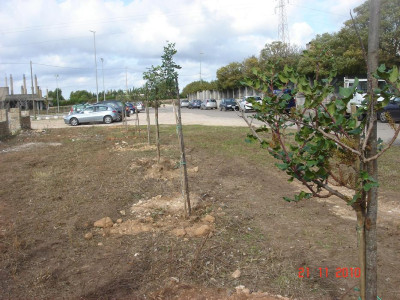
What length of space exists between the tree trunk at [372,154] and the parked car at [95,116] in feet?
87.3

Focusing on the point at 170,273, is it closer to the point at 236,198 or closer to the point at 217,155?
the point at 236,198

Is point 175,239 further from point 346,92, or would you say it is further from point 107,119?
point 107,119

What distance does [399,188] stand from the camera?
22.7ft

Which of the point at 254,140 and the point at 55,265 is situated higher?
the point at 254,140

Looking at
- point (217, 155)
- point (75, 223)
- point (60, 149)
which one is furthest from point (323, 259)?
point (60, 149)

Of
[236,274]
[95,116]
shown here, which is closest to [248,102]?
[236,274]

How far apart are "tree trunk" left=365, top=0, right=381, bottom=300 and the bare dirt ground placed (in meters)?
1.12

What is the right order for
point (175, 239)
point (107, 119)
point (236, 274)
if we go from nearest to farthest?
point (236, 274) < point (175, 239) < point (107, 119)

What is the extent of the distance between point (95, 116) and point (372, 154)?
89.5 ft

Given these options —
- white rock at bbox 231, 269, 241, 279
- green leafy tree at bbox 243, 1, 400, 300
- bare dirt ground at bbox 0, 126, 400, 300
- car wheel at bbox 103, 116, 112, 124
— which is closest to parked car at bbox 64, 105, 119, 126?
car wheel at bbox 103, 116, 112, 124

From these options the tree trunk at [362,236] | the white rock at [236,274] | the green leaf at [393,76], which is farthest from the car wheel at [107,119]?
the green leaf at [393,76]

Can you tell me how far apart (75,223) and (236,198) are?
2628mm

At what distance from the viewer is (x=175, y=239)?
4.73 metres

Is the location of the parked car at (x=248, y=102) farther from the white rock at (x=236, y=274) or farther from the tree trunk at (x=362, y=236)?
the white rock at (x=236, y=274)
